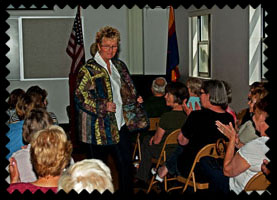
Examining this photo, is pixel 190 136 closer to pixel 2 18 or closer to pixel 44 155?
pixel 44 155

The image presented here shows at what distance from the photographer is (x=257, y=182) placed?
2607 millimetres

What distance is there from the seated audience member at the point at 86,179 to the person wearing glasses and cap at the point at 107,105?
4.38 feet

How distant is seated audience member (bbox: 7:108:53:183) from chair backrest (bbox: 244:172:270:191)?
4.30 ft

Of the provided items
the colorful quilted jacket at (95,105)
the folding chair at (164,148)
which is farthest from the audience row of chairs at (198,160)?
the colorful quilted jacket at (95,105)

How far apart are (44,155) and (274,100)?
1.13 meters

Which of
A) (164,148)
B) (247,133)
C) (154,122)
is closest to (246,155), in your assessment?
(247,133)

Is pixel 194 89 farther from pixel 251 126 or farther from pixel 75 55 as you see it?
pixel 75 55

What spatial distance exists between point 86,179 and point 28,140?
46.3 inches

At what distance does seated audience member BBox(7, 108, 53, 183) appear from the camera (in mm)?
2654

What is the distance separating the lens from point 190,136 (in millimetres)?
3613

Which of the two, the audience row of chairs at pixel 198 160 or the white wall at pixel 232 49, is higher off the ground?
the white wall at pixel 232 49

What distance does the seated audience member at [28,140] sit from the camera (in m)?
2.65

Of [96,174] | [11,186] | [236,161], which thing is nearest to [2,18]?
[96,174]

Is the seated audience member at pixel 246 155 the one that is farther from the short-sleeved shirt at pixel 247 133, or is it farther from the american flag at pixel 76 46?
the american flag at pixel 76 46
